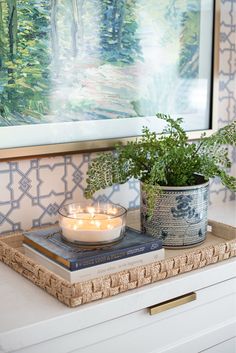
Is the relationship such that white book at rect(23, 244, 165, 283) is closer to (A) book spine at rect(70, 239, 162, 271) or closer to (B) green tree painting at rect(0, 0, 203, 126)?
(A) book spine at rect(70, 239, 162, 271)

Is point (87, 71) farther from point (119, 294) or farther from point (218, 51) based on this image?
point (119, 294)

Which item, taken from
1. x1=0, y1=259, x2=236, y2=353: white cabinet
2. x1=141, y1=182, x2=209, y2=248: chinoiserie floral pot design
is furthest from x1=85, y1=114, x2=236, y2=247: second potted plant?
x1=0, y1=259, x2=236, y2=353: white cabinet

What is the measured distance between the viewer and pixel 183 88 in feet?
4.46

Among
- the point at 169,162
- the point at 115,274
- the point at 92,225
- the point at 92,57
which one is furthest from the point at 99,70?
the point at 115,274

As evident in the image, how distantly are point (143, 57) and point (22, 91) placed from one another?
0.31 metres

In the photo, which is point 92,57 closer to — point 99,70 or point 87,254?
point 99,70

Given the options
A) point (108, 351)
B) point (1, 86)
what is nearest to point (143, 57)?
point (1, 86)

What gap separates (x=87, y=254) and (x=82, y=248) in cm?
4

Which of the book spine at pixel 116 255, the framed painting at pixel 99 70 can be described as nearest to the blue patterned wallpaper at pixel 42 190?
the framed painting at pixel 99 70

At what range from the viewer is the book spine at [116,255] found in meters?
0.91

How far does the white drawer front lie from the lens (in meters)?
0.88

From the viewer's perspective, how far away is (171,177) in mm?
1118

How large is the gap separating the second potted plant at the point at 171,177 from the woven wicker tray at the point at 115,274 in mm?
50

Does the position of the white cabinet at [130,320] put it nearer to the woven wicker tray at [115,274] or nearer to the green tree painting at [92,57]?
the woven wicker tray at [115,274]
